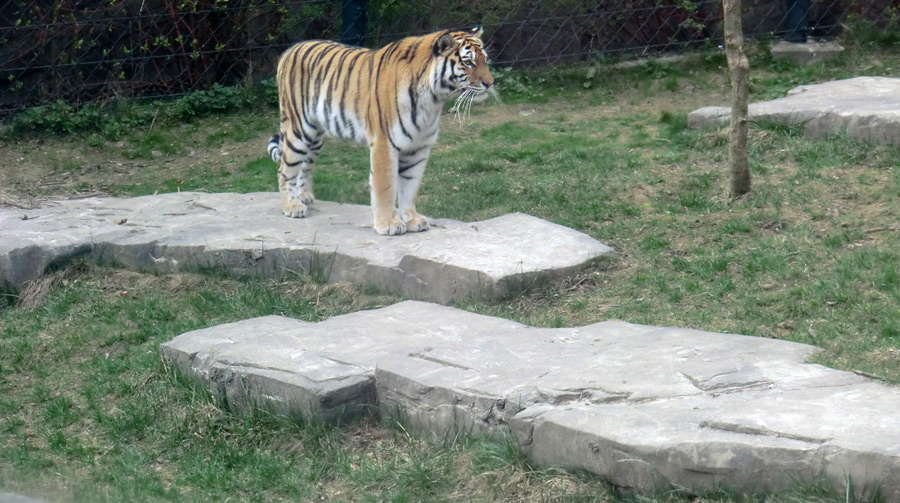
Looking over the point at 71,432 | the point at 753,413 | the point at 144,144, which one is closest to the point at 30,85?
the point at 144,144

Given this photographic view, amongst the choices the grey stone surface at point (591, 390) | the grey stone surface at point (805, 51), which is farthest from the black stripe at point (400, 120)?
the grey stone surface at point (805, 51)

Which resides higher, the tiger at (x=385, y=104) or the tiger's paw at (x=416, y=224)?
the tiger at (x=385, y=104)

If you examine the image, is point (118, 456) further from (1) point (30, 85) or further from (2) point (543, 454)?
(1) point (30, 85)

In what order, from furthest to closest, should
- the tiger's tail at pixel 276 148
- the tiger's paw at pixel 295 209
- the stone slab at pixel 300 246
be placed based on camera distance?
the tiger's tail at pixel 276 148 < the tiger's paw at pixel 295 209 < the stone slab at pixel 300 246

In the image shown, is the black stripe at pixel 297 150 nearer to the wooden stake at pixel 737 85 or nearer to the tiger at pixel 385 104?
the tiger at pixel 385 104

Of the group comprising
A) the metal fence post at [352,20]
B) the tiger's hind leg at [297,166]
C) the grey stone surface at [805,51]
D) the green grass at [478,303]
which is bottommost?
the green grass at [478,303]

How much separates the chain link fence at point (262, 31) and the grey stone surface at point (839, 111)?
2.35 m

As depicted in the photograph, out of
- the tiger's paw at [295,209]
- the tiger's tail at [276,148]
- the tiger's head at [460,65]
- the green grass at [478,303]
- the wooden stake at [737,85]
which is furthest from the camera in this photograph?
the tiger's tail at [276,148]

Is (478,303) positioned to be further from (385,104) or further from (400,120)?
(385,104)

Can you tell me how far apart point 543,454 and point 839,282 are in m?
2.21

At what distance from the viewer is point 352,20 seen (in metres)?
9.99

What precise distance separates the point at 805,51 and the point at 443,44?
5.35 metres

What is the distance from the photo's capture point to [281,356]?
425cm

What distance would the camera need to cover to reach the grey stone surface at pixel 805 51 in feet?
32.7
